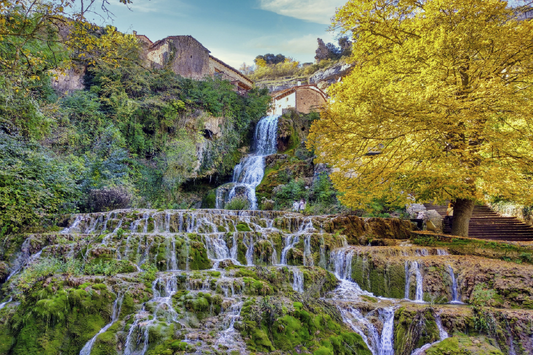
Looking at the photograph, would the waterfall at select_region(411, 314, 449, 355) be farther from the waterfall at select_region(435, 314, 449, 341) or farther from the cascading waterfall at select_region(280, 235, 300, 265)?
the cascading waterfall at select_region(280, 235, 300, 265)

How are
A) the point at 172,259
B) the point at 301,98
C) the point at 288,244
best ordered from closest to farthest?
the point at 172,259 → the point at 288,244 → the point at 301,98

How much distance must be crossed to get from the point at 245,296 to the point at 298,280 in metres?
1.70

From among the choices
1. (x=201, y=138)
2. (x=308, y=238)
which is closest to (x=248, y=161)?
(x=201, y=138)

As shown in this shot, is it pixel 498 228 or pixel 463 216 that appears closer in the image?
pixel 463 216

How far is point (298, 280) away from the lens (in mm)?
7059

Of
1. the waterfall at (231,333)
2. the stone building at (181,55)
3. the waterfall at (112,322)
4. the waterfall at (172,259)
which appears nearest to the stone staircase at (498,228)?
the waterfall at (231,333)

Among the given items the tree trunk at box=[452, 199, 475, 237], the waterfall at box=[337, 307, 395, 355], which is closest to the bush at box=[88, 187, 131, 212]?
the waterfall at box=[337, 307, 395, 355]

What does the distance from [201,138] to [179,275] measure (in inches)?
537

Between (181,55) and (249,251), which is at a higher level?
(181,55)

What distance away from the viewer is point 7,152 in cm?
891

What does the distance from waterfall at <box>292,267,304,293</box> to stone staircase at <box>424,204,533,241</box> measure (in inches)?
341

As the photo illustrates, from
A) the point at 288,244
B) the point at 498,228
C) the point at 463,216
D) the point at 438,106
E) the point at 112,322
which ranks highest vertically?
the point at 438,106

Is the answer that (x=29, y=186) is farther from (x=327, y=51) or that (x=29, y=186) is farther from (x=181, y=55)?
(x=327, y=51)

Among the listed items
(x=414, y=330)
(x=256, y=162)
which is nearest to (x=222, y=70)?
(x=256, y=162)
